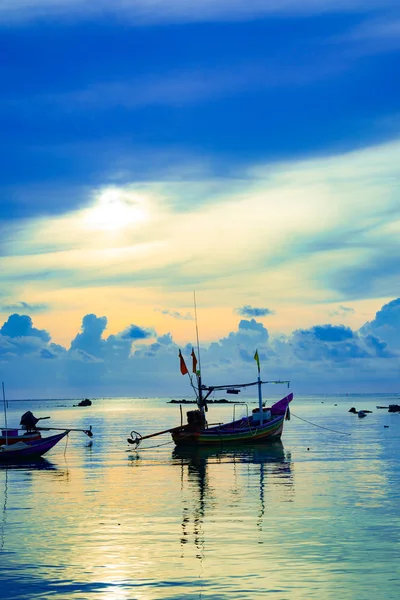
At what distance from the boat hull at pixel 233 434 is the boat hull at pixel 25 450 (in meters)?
13.3

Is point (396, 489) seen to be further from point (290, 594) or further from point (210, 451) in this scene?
point (210, 451)

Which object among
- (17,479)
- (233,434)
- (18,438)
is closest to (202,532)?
(17,479)

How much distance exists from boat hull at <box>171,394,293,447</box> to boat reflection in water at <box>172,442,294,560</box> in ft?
2.72

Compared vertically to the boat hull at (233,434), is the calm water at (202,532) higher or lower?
lower

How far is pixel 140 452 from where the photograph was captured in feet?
222

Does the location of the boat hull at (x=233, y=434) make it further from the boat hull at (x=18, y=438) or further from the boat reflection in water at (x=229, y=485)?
the boat hull at (x=18, y=438)

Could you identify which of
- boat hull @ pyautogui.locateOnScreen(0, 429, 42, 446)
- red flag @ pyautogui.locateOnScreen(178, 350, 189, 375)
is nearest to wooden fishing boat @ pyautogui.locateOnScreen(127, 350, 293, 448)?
red flag @ pyautogui.locateOnScreen(178, 350, 189, 375)

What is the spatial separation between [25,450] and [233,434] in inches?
782

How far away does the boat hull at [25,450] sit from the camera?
5563cm

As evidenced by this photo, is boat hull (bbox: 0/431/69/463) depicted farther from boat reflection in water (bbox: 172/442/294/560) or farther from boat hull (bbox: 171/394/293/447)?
boat hull (bbox: 171/394/293/447)

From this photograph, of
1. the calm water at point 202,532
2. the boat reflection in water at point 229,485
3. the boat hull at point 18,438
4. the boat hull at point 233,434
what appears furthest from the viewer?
the boat hull at point 233,434

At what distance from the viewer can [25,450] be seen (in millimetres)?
56969

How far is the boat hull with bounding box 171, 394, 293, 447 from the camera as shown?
6650cm

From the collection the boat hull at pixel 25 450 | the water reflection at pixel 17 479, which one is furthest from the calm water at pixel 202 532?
the boat hull at pixel 25 450
